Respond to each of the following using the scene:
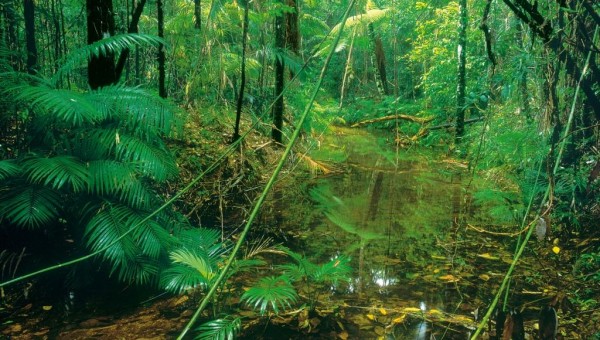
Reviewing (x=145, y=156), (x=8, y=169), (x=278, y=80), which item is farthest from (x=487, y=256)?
(x=278, y=80)

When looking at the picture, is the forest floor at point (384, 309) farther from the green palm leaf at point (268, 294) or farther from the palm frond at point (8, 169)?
the palm frond at point (8, 169)

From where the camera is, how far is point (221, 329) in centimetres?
271

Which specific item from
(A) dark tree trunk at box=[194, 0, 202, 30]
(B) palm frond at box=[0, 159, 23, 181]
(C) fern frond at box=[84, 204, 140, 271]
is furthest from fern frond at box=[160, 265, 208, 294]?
(A) dark tree trunk at box=[194, 0, 202, 30]

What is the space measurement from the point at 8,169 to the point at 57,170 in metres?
0.29

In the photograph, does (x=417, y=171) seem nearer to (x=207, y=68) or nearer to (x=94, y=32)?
(x=207, y=68)

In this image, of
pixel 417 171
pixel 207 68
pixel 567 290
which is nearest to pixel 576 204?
pixel 567 290

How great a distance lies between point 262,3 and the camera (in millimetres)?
7188

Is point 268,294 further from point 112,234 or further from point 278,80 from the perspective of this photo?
point 278,80

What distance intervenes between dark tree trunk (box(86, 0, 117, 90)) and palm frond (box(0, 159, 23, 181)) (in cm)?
107

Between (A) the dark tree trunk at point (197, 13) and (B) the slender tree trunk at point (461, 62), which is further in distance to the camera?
(B) the slender tree trunk at point (461, 62)

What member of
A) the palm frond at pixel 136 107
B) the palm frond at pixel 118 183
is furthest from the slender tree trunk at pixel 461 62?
the palm frond at pixel 118 183

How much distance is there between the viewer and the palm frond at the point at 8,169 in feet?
9.25

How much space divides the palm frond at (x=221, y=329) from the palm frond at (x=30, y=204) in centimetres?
132

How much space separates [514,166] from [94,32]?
5.34m
